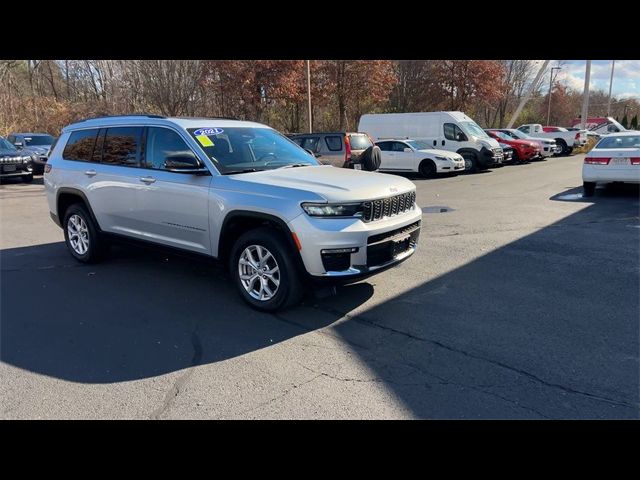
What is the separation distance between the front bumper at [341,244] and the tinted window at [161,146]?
187 centimetres

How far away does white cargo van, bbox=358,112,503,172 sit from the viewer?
63.5 feet

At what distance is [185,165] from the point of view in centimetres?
500

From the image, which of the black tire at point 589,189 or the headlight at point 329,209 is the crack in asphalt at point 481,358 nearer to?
the headlight at point 329,209

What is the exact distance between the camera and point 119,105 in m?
27.8

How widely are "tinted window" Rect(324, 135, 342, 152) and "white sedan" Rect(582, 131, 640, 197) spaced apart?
687 cm

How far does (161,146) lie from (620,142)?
1129 centimetres

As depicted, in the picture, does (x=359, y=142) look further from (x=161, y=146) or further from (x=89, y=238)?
(x=161, y=146)

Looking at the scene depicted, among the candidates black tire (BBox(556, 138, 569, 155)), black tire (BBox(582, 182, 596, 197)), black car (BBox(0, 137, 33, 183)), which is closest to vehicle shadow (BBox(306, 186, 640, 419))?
black tire (BBox(582, 182, 596, 197))

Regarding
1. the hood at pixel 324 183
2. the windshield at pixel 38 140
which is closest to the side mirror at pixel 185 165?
the hood at pixel 324 183

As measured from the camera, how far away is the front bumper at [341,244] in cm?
430

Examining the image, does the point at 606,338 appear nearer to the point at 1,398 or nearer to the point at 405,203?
the point at 405,203

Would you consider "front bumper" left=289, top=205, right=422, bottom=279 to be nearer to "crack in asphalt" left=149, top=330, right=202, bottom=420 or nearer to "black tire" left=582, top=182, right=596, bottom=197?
"crack in asphalt" left=149, top=330, right=202, bottom=420

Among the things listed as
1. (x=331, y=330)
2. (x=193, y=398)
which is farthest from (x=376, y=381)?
(x=193, y=398)
